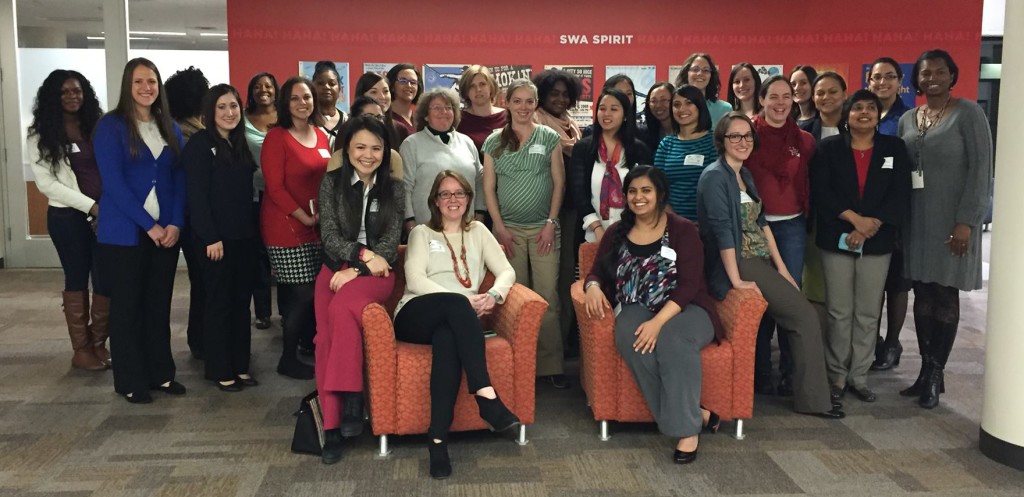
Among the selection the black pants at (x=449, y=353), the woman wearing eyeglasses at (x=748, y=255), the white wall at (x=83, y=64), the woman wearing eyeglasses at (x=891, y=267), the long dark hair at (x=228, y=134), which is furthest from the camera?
the white wall at (x=83, y=64)

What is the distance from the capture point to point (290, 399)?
4.30 m

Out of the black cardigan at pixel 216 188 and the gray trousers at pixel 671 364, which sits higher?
the black cardigan at pixel 216 188

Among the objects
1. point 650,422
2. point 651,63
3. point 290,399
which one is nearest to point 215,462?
point 290,399

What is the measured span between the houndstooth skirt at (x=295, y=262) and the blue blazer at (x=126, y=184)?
506 millimetres

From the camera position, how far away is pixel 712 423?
3.72 m

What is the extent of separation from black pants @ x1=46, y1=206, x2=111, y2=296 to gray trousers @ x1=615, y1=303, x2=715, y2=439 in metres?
2.99

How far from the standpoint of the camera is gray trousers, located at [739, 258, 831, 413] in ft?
12.9

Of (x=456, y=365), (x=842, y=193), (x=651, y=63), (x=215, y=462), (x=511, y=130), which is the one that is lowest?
(x=215, y=462)

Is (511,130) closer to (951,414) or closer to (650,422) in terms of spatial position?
(650,422)

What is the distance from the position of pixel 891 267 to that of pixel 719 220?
1.41m

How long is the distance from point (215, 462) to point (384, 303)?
98 cm

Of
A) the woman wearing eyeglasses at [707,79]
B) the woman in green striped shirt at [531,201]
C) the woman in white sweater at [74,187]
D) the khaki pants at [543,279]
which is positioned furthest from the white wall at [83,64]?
the woman wearing eyeglasses at [707,79]

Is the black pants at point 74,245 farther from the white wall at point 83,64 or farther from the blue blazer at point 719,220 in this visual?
the white wall at point 83,64

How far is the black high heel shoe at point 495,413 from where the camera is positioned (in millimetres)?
3357
